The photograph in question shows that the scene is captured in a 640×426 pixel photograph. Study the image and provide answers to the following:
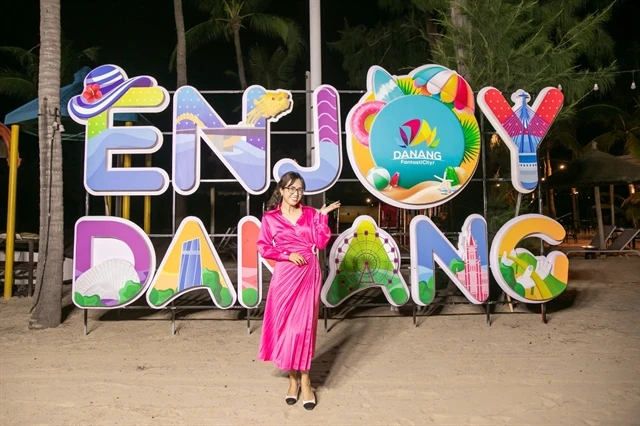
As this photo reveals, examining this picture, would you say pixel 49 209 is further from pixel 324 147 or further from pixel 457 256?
pixel 457 256

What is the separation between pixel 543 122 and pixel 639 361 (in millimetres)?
3054

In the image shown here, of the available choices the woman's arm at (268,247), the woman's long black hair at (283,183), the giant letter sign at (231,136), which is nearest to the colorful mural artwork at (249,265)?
the giant letter sign at (231,136)

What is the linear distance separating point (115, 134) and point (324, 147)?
2.49 m

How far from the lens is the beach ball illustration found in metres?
6.70

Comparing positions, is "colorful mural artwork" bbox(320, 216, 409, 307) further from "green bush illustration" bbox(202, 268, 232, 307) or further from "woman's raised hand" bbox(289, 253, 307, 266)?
"woman's raised hand" bbox(289, 253, 307, 266)

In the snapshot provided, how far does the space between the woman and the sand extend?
1.29 ft

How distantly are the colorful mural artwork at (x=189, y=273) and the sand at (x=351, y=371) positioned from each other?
0.51 meters

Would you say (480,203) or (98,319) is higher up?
(480,203)

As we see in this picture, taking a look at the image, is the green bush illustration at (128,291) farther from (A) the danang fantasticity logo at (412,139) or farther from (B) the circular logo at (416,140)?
(B) the circular logo at (416,140)

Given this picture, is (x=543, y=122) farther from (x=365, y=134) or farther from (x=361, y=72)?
(x=361, y=72)

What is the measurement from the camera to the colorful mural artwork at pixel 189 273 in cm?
651

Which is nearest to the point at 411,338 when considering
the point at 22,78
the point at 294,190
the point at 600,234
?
the point at 294,190

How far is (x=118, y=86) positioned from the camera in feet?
21.5

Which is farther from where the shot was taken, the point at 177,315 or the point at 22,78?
the point at 22,78
